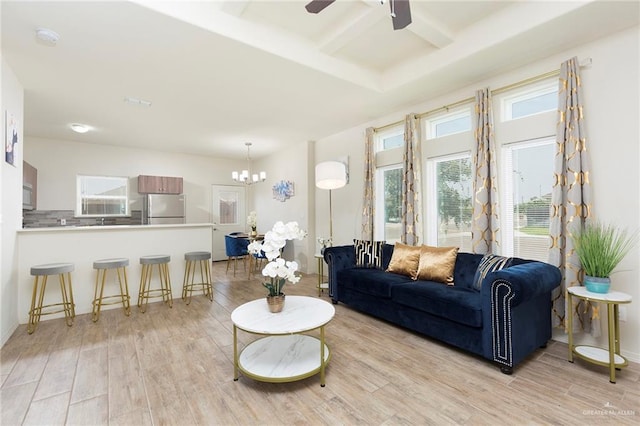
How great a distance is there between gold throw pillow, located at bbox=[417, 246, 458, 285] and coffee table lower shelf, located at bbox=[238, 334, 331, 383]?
1428 mm

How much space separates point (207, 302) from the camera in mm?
4141

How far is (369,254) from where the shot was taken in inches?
159

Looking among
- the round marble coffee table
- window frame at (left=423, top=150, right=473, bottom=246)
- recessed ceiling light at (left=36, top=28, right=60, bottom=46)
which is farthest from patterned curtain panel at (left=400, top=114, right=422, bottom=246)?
recessed ceiling light at (left=36, top=28, right=60, bottom=46)

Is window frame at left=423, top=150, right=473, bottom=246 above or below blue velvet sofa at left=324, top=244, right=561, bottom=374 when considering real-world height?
above

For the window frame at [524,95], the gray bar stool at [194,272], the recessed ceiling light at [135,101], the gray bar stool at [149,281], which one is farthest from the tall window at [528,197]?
the recessed ceiling light at [135,101]

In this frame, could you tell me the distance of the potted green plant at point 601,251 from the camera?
2.29 m

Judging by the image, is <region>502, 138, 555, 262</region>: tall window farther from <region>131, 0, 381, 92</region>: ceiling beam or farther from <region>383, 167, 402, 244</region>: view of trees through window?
<region>131, 0, 381, 92</region>: ceiling beam

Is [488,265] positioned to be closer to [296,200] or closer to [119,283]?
[296,200]

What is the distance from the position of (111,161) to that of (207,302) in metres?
4.26

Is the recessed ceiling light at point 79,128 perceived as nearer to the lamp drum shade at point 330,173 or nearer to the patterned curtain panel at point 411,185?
the lamp drum shade at point 330,173

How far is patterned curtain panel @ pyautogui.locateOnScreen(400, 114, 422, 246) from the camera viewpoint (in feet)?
12.9

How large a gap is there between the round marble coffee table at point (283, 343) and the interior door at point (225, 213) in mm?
5377

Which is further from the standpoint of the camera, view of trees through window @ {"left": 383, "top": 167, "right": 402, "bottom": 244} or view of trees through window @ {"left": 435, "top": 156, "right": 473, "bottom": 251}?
view of trees through window @ {"left": 383, "top": 167, "right": 402, "bottom": 244}

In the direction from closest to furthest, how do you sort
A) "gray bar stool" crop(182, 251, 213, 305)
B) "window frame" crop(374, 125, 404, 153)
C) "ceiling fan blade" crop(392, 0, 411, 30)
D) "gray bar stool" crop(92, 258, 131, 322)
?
1. "ceiling fan blade" crop(392, 0, 411, 30)
2. "gray bar stool" crop(92, 258, 131, 322)
3. "gray bar stool" crop(182, 251, 213, 305)
4. "window frame" crop(374, 125, 404, 153)
